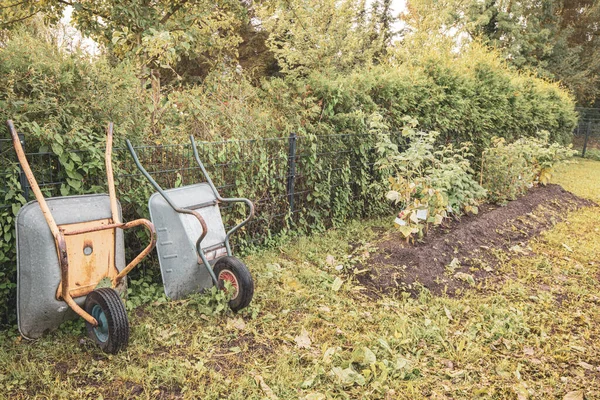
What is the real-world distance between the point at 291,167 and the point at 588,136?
18255 mm

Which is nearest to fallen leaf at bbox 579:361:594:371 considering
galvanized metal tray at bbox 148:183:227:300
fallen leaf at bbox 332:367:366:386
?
fallen leaf at bbox 332:367:366:386

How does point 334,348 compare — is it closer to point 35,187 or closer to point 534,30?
point 35,187

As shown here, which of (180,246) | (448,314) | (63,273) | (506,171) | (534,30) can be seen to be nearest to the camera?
(63,273)

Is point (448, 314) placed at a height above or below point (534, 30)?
below

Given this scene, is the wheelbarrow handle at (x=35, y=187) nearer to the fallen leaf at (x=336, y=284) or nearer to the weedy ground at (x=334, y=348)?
the weedy ground at (x=334, y=348)

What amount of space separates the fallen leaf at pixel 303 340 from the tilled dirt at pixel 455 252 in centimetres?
90

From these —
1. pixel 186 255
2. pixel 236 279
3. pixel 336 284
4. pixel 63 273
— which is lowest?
pixel 336 284

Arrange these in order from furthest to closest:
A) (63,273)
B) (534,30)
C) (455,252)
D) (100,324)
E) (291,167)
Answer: (534,30) < (291,167) < (455,252) < (100,324) < (63,273)

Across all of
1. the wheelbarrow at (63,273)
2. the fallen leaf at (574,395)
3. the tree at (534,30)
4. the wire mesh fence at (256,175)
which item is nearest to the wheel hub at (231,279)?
the wheelbarrow at (63,273)

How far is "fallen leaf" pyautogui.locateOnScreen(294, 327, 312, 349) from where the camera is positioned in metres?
2.84

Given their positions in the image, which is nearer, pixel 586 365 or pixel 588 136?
pixel 586 365

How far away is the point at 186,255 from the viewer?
3.20 meters

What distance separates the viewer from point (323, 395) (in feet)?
7.67

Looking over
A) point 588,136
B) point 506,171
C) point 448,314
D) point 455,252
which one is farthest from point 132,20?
point 588,136
